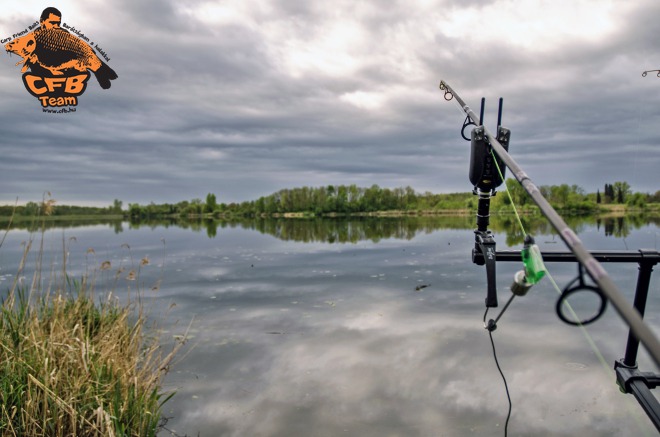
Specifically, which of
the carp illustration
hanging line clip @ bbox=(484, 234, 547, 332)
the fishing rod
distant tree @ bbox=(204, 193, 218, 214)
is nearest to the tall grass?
the fishing rod

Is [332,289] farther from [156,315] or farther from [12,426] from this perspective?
[12,426]

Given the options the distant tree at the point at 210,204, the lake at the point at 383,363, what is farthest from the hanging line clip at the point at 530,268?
the distant tree at the point at 210,204

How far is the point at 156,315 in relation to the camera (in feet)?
32.8

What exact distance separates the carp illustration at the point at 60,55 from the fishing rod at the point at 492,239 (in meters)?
8.26

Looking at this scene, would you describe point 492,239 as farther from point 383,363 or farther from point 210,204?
point 210,204

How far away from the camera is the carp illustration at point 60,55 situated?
8.91 metres

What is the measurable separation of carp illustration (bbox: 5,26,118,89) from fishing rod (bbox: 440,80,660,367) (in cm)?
826

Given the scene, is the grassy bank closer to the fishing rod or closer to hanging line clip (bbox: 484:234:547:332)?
the fishing rod

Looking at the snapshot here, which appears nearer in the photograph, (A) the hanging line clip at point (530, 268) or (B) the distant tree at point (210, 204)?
(A) the hanging line clip at point (530, 268)

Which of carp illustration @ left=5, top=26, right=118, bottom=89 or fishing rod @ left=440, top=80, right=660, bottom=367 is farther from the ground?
carp illustration @ left=5, top=26, right=118, bottom=89

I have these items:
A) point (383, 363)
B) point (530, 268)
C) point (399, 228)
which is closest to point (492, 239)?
point (530, 268)

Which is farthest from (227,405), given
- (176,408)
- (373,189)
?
(373,189)

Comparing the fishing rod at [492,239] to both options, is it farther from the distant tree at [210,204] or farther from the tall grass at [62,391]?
the distant tree at [210,204]

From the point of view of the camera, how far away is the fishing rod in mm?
925
